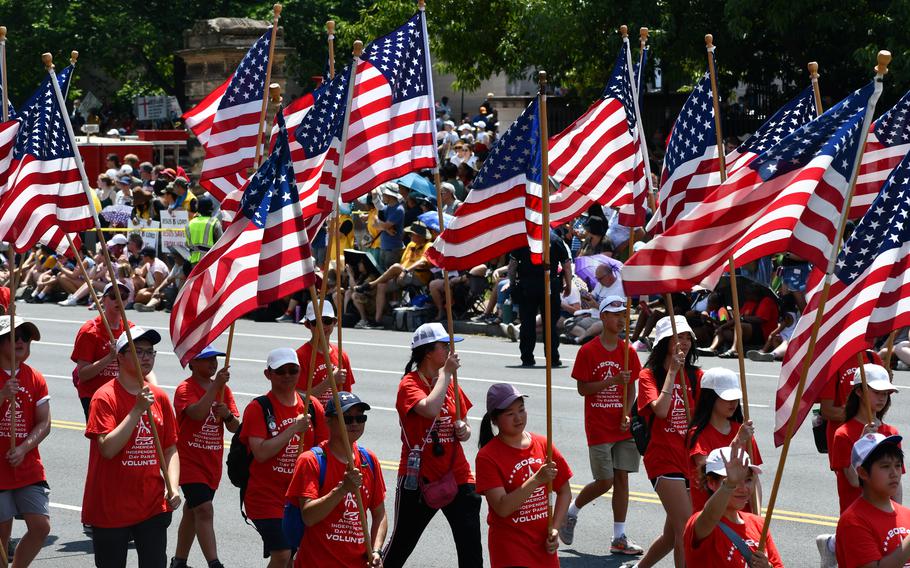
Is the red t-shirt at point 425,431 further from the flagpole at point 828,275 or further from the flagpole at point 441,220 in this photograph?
the flagpole at point 828,275

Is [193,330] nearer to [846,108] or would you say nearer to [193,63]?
[846,108]

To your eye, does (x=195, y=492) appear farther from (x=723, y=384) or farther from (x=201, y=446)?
(x=723, y=384)

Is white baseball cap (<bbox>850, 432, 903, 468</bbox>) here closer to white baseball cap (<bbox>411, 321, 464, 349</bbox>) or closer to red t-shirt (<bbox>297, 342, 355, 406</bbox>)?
white baseball cap (<bbox>411, 321, 464, 349</bbox>)

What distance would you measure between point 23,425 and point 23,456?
0.84 feet

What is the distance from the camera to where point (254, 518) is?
9578mm

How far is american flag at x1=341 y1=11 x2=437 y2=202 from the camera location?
10.1 m

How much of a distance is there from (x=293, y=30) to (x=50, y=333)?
21815mm

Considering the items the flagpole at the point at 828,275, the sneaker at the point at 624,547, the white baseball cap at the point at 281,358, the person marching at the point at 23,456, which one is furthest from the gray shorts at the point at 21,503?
the flagpole at the point at 828,275

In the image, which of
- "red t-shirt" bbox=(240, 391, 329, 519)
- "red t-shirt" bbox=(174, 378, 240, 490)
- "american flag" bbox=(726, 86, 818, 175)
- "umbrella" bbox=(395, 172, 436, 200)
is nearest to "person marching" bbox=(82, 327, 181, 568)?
"red t-shirt" bbox=(240, 391, 329, 519)

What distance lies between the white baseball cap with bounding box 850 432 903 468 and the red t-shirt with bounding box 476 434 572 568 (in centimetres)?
183

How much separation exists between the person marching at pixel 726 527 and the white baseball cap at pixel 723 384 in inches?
59.4

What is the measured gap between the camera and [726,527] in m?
7.39

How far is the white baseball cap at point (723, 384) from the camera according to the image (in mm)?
9023

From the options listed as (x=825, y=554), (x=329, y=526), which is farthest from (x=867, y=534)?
(x=329, y=526)
